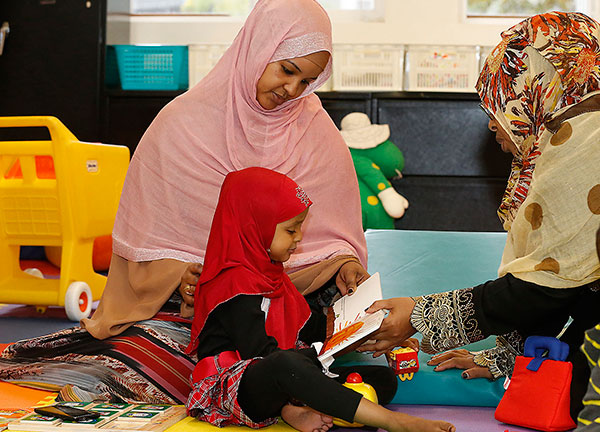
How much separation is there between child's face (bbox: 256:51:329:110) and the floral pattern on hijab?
48 cm

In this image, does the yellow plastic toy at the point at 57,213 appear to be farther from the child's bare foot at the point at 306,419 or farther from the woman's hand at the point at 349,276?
the child's bare foot at the point at 306,419

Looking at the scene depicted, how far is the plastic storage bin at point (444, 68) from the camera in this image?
4.69 meters

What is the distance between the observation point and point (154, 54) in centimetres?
486

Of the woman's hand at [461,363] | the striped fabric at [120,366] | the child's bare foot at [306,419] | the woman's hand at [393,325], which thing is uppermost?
the woman's hand at [393,325]

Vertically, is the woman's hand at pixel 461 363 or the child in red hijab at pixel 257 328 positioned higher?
the child in red hijab at pixel 257 328

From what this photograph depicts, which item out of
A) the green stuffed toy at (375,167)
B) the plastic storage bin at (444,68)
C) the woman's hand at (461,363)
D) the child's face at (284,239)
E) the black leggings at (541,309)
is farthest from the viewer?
the plastic storage bin at (444,68)

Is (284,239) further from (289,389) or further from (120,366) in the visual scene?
(120,366)

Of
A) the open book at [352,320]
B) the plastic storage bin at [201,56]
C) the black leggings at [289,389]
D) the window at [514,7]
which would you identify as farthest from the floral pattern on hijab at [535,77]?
the window at [514,7]

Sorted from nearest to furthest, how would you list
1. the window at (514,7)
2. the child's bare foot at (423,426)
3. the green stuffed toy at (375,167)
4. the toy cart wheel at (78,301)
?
the child's bare foot at (423,426)
the toy cart wheel at (78,301)
the green stuffed toy at (375,167)
the window at (514,7)

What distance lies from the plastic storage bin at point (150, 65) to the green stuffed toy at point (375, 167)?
1142 millimetres

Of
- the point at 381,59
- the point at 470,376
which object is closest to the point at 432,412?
the point at 470,376

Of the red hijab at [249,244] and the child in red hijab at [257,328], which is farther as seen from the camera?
the red hijab at [249,244]

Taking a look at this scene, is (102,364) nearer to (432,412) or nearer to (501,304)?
(432,412)

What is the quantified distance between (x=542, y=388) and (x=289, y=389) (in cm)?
48
